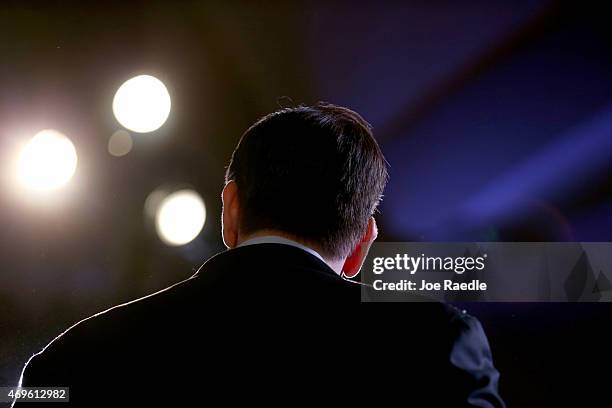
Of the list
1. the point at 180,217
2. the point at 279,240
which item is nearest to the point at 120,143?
the point at 180,217

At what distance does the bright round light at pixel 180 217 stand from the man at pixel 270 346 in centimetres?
198

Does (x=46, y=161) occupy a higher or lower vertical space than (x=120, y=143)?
lower

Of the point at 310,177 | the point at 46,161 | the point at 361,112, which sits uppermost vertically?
the point at 361,112

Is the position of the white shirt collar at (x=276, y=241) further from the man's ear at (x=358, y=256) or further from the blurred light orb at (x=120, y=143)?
the blurred light orb at (x=120, y=143)

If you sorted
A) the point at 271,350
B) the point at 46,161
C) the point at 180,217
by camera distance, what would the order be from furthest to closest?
the point at 180,217
the point at 46,161
the point at 271,350

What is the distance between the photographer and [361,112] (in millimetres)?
2691

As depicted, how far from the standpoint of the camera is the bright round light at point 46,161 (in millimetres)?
2645

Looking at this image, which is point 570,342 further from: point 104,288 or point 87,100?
point 87,100

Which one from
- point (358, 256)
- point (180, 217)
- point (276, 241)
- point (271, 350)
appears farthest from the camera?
point (180, 217)

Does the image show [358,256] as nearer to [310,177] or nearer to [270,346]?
[310,177]

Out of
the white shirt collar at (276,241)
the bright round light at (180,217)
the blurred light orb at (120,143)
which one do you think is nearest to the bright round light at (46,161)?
the blurred light orb at (120,143)

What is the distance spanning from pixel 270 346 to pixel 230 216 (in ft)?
0.84

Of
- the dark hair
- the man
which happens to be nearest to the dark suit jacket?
the man

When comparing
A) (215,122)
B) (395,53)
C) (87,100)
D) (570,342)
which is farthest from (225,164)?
(570,342)
